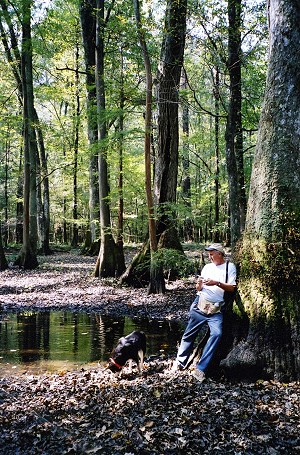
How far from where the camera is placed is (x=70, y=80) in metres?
29.6

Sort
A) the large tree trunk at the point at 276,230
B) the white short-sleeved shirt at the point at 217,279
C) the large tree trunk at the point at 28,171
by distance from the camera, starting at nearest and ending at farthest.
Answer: the large tree trunk at the point at 276,230
the white short-sleeved shirt at the point at 217,279
the large tree trunk at the point at 28,171

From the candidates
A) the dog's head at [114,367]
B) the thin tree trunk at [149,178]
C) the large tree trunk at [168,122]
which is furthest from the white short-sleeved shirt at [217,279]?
the large tree trunk at [168,122]

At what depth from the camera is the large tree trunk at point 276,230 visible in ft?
18.5

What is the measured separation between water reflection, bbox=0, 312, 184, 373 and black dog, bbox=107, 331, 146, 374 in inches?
55.4

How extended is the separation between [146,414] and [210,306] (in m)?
1.93

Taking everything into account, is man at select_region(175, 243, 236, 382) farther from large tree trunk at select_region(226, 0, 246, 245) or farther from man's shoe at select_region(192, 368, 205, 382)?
large tree trunk at select_region(226, 0, 246, 245)

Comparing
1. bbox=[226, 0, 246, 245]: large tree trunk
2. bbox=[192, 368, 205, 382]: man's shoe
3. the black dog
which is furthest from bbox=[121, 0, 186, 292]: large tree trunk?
bbox=[192, 368, 205, 382]: man's shoe

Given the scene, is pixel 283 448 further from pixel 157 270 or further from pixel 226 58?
pixel 226 58

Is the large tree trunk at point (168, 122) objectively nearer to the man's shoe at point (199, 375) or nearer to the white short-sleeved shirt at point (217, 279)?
the white short-sleeved shirt at point (217, 279)

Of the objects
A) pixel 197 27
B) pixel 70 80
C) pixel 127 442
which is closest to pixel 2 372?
pixel 127 442

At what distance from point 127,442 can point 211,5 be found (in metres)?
11.8

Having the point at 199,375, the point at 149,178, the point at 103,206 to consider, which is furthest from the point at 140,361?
the point at 103,206

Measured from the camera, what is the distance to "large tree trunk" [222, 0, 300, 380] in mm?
5652

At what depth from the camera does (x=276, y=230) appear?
590 centimetres
